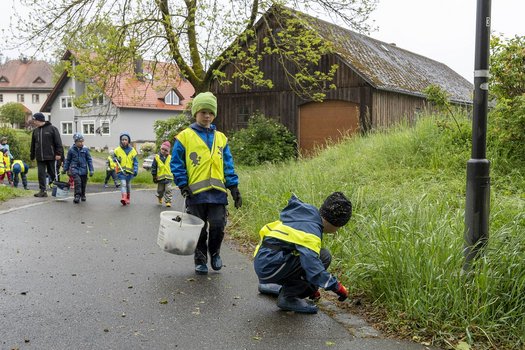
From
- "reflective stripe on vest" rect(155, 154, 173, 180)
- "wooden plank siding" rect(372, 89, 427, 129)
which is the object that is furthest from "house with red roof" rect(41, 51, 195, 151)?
"reflective stripe on vest" rect(155, 154, 173, 180)

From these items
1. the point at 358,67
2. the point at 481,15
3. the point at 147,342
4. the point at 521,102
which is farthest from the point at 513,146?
the point at 358,67

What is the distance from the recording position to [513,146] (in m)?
9.09

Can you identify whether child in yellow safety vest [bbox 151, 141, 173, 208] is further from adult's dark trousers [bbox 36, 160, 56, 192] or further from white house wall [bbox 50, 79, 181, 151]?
white house wall [bbox 50, 79, 181, 151]

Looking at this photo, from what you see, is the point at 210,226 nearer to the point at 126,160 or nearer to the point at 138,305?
the point at 138,305

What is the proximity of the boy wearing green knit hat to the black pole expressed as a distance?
2.38 metres

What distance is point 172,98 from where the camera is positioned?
176 ft

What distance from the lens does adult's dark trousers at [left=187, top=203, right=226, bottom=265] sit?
600 centimetres

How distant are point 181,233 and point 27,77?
8271 centimetres

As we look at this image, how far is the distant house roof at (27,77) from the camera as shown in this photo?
79062 mm

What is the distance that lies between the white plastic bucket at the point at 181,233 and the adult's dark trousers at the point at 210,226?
216mm

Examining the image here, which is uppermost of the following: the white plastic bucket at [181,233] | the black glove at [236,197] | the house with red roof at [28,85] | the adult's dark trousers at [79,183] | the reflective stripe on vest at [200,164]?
the house with red roof at [28,85]

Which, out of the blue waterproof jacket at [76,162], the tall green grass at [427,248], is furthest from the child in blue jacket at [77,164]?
the tall green grass at [427,248]

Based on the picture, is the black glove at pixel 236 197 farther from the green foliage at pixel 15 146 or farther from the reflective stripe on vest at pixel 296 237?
the green foliage at pixel 15 146

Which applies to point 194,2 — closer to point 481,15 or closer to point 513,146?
point 513,146
